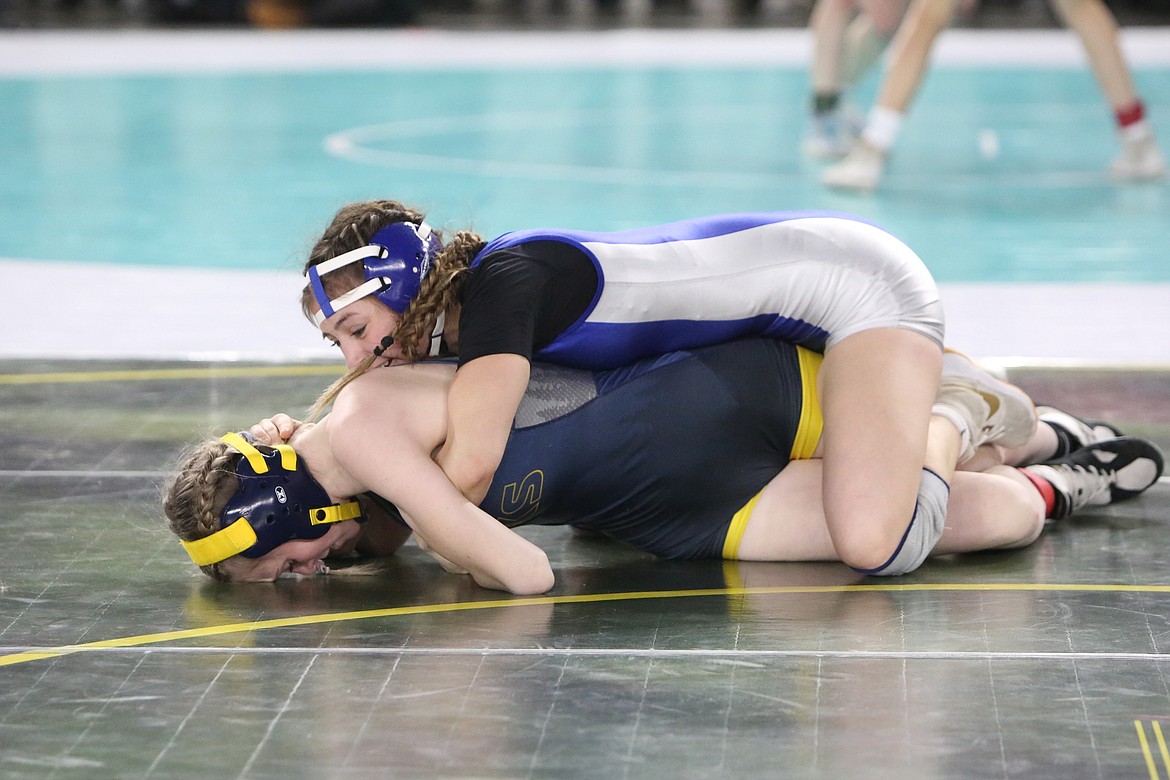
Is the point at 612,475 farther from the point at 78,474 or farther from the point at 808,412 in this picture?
the point at 78,474

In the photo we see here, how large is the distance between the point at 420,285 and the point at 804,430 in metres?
0.85

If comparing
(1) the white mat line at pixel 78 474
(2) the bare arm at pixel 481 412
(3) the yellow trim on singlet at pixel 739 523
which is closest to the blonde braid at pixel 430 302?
(2) the bare arm at pixel 481 412

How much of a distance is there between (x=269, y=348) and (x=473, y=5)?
1195cm

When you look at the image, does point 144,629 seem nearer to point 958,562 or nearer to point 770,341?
point 770,341

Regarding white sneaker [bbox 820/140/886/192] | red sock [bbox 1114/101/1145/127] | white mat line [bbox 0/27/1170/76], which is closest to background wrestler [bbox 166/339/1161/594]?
white sneaker [bbox 820/140/886/192]

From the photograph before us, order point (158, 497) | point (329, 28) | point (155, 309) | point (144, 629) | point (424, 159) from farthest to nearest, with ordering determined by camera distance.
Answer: point (329, 28) < point (424, 159) < point (155, 309) < point (158, 497) < point (144, 629)

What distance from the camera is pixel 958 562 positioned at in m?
3.54

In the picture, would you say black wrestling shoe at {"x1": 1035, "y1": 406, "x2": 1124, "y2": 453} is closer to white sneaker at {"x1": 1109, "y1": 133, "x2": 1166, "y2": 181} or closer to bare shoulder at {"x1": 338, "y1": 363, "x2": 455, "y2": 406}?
bare shoulder at {"x1": 338, "y1": 363, "x2": 455, "y2": 406}

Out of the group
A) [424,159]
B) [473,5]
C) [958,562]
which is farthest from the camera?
[473,5]

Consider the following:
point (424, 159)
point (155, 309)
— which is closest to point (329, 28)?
point (424, 159)

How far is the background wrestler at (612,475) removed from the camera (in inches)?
125

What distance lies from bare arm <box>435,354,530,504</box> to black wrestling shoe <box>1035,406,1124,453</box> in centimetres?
147

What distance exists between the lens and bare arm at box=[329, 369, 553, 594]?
3.14 m

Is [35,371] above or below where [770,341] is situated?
below
